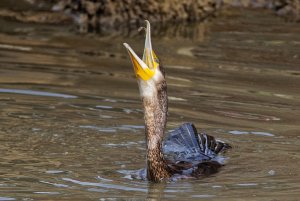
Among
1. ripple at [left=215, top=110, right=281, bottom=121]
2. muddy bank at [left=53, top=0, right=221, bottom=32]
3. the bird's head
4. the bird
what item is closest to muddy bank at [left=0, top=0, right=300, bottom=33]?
muddy bank at [left=53, top=0, right=221, bottom=32]

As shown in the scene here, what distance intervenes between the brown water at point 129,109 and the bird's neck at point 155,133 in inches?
5.3

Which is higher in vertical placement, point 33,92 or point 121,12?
point 121,12

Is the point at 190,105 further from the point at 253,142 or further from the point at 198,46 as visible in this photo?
the point at 198,46

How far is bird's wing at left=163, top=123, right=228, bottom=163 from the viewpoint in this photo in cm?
925

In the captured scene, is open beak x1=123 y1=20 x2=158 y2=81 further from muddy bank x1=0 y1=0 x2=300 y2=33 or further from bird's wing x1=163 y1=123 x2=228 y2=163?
muddy bank x1=0 y1=0 x2=300 y2=33

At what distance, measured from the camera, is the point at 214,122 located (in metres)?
10.5

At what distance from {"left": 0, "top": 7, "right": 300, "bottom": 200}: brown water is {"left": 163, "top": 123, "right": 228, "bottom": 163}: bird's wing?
22cm

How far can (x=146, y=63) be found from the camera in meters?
8.13

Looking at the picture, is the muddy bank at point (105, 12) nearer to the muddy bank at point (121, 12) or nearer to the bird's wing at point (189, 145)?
the muddy bank at point (121, 12)

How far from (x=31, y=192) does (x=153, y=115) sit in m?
1.20

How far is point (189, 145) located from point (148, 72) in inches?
63.9

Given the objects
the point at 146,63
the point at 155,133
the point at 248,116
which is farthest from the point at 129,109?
the point at 146,63

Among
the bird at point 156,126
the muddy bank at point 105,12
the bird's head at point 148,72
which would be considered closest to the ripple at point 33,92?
the bird at point 156,126

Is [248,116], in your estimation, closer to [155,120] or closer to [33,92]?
[33,92]
